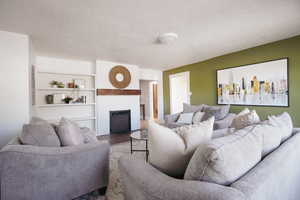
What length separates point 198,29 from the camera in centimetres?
255

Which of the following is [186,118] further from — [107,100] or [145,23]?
[107,100]

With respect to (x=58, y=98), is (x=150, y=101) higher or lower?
lower

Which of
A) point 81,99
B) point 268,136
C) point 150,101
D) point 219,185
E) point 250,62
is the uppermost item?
point 250,62

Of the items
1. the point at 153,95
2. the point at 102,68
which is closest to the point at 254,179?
the point at 102,68

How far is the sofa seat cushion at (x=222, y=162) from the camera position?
2.13 ft

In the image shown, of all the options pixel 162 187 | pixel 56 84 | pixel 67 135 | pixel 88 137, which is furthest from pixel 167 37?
pixel 56 84

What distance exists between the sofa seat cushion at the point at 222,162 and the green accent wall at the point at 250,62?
10.6ft

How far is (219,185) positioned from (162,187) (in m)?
0.25

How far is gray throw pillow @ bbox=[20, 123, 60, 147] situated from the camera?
142cm

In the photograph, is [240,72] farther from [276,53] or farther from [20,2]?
[20,2]

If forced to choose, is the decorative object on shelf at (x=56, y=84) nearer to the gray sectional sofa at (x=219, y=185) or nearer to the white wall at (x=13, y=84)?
the white wall at (x=13, y=84)

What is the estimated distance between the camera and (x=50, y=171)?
133 centimetres

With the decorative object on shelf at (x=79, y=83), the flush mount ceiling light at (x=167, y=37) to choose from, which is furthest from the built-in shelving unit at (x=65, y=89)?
the flush mount ceiling light at (x=167, y=37)

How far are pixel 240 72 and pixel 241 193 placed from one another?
3861 mm
